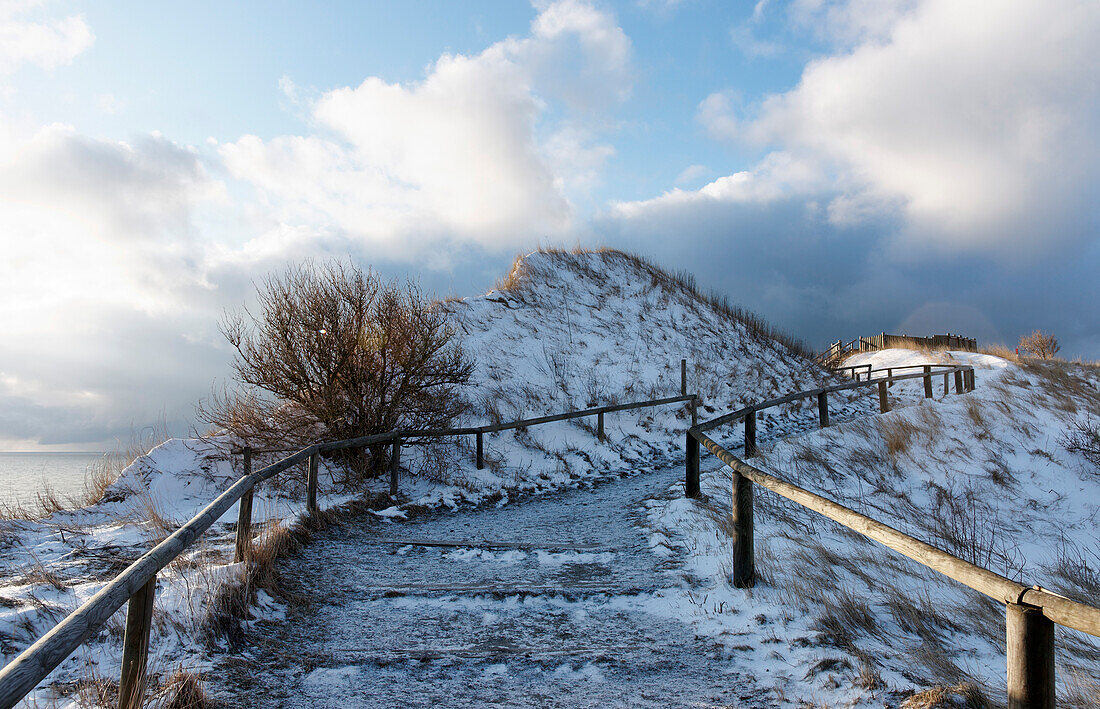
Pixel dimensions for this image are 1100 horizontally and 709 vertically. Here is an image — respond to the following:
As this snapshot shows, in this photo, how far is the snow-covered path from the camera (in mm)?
3303

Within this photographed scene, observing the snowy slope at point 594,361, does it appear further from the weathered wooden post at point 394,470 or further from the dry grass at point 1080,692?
the dry grass at point 1080,692

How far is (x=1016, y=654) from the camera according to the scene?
2.35 meters

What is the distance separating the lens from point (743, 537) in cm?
482

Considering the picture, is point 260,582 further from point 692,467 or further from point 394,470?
point 692,467

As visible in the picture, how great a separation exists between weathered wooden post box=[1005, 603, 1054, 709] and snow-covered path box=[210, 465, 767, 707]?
4.22 ft

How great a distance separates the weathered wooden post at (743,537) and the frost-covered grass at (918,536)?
0.11 m

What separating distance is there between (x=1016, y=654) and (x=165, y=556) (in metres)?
4.04

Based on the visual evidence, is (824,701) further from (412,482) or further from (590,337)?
(590,337)

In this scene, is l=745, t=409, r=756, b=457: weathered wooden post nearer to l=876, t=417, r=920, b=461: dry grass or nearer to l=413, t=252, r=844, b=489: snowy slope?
l=876, t=417, r=920, b=461: dry grass

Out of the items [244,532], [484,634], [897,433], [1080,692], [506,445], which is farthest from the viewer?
[506,445]

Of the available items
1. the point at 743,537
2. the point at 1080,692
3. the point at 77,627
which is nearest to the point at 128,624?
the point at 77,627

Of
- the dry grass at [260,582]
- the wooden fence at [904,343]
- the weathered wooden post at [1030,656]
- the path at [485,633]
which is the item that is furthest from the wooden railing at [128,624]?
the wooden fence at [904,343]

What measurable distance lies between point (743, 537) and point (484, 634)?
2265 millimetres

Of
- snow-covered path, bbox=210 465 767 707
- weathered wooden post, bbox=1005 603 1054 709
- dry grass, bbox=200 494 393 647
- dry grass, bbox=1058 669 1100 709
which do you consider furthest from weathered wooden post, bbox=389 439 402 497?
weathered wooden post, bbox=1005 603 1054 709
